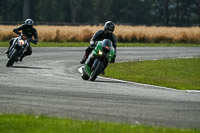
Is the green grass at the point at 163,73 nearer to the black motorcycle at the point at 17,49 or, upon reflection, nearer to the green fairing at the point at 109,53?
the green fairing at the point at 109,53

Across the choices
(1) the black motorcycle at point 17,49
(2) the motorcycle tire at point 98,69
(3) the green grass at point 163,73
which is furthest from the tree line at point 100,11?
(2) the motorcycle tire at point 98,69

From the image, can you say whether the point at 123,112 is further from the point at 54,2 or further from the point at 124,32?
the point at 54,2

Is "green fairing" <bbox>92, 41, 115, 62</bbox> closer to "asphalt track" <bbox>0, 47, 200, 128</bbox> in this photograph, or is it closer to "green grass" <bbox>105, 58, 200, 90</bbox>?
"asphalt track" <bbox>0, 47, 200, 128</bbox>

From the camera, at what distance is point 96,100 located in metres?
11.2

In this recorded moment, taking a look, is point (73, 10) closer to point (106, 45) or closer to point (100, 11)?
point (100, 11)

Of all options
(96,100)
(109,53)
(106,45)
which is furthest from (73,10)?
(96,100)

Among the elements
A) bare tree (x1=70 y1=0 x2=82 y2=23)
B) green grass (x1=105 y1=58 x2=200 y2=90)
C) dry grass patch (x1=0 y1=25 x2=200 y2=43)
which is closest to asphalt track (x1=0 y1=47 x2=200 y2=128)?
green grass (x1=105 y1=58 x2=200 y2=90)

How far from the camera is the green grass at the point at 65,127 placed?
25.2 ft

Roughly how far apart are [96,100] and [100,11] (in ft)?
300

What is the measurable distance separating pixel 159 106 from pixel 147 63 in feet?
40.3

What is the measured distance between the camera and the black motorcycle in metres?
19.2

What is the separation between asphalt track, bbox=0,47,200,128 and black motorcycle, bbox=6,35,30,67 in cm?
214

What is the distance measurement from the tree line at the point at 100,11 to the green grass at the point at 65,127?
282 feet

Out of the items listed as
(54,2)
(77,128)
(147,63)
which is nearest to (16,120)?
(77,128)
